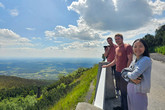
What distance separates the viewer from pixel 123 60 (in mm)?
2768

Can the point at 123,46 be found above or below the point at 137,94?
above

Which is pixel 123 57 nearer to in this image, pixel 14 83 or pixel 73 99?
pixel 73 99

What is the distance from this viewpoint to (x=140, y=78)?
1.65m

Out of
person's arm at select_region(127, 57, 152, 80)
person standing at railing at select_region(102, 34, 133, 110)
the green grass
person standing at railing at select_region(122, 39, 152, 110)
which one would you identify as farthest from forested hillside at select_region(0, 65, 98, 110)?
person's arm at select_region(127, 57, 152, 80)

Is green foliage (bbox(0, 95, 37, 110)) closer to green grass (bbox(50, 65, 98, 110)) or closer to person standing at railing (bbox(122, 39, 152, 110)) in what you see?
green grass (bbox(50, 65, 98, 110))

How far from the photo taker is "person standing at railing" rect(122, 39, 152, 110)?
161cm

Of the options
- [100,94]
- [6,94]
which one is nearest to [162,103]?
[100,94]

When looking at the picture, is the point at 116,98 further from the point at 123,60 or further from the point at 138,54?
the point at 138,54

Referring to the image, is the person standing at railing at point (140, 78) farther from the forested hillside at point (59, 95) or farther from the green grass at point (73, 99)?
the forested hillside at point (59, 95)

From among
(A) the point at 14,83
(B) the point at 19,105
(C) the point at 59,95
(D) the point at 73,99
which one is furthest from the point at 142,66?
(A) the point at 14,83

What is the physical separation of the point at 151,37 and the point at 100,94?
49.0m

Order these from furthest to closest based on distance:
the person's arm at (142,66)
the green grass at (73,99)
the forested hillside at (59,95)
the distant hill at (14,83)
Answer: the distant hill at (14,83)
the forested hillside at (59,95)
the green grass at (73,99)
the person's arm at (142,66)

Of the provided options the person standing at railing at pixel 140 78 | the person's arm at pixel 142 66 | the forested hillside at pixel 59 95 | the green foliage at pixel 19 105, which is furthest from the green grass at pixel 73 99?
the green foliage at pixel 19 105

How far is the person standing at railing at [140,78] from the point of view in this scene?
161 centimetres
